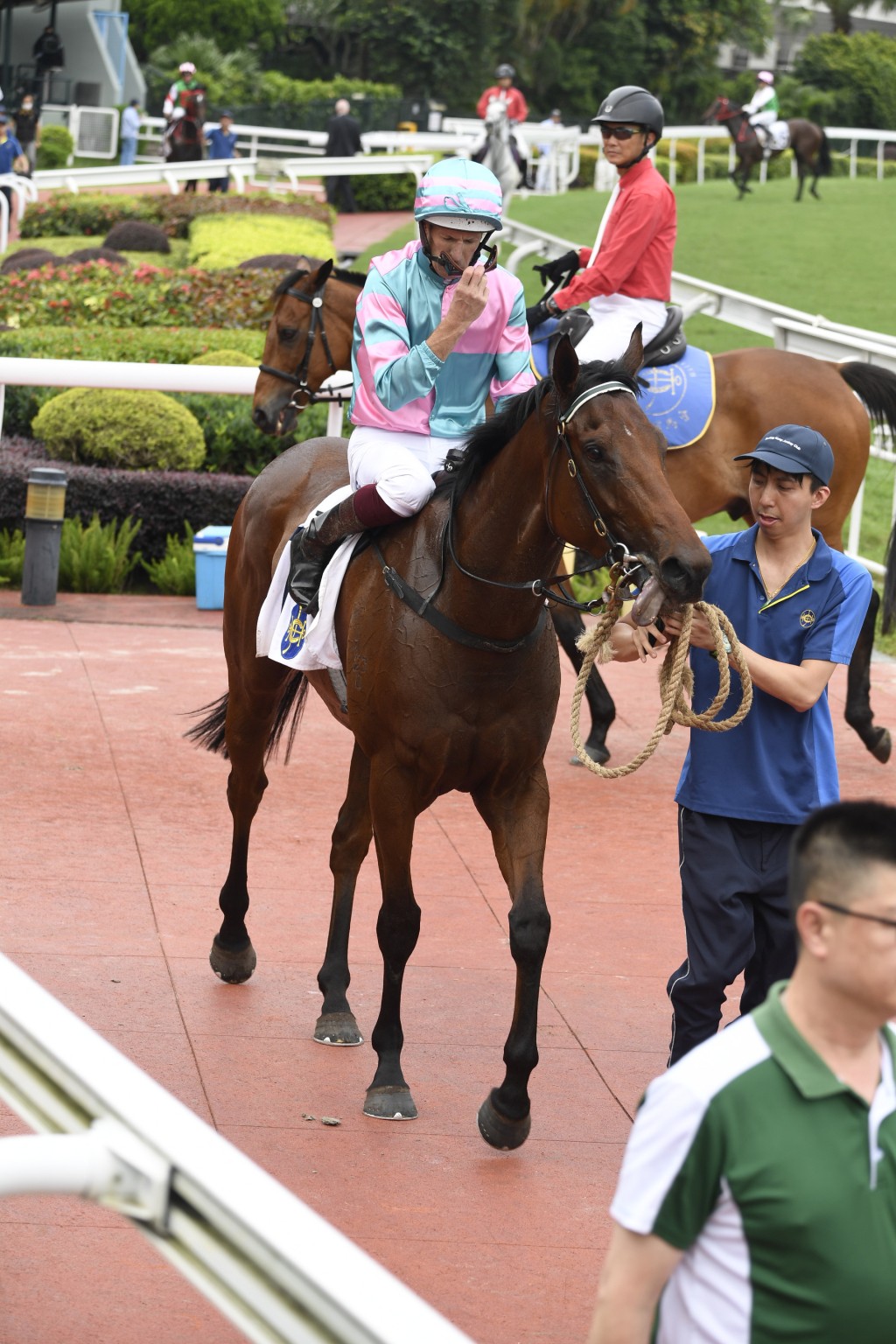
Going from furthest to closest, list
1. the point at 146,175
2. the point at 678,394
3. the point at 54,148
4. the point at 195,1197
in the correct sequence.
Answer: the point at 54,148, the point at 146,175, the point at 678,394, the point at 195,1197

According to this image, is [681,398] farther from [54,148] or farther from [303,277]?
[54,148]

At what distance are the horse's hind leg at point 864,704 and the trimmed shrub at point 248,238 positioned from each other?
532 inches

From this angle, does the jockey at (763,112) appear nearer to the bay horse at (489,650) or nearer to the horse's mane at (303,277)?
the horse's mane at (303,277)

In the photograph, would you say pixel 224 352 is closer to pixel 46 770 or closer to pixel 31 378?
pixel 31 378

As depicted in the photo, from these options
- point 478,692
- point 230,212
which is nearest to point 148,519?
point 478,692

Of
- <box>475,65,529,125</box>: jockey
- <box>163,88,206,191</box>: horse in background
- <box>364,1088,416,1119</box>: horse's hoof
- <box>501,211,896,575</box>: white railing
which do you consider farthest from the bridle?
<box>163,88,206,191</box>: horse in background

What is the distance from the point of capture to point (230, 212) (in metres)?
26.4

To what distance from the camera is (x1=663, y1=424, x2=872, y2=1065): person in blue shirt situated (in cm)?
386

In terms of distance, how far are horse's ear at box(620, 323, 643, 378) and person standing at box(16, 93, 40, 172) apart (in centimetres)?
3217

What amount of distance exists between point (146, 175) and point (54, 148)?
9012mm

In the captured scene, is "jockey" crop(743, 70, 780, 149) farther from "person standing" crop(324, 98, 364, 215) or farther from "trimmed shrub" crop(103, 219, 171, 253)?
"trimmed shrub" crop(103, 219, 171, 253)

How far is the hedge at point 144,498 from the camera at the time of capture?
36.5 feet

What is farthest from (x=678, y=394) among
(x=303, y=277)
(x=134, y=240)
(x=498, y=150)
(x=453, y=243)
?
(x=498, y=150)

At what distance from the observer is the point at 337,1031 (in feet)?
16.4
